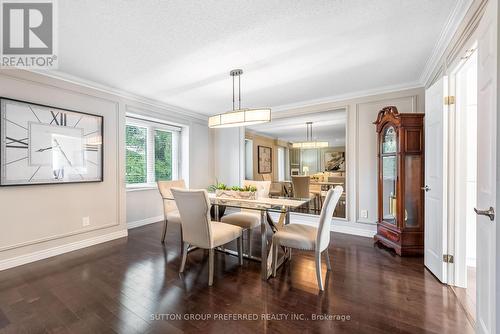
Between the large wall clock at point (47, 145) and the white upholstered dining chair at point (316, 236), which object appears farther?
the large wall clock at point (47, 145)

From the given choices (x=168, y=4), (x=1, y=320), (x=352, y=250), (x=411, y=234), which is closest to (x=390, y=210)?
(x=411, y=234)

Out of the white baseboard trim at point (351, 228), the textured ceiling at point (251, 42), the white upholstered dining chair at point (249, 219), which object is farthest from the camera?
the white baseboard trim at point (351, 228)

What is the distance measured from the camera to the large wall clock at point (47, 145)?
2.54 m

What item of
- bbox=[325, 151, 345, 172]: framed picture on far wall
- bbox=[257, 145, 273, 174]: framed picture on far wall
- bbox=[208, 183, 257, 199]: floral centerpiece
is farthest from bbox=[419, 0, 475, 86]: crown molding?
bbox=[325, 151, 345, 172]: framed picture on far wall

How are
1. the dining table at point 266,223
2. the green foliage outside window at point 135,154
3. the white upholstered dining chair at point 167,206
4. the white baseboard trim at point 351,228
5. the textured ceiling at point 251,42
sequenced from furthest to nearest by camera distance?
the green foliage outside window at point 135,154
the white baseboard trim at point 351,228
the white upholstered dining chair at point 167,206
the dining table at point 266,223
the textured ceiling at point 251,42

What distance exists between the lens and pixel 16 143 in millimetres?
2582

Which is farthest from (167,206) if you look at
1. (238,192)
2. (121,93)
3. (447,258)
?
(447,258)

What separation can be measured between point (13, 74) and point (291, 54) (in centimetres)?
313

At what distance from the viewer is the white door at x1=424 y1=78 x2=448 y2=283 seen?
2.13m

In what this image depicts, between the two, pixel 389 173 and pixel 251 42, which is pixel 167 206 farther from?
pixel 389 173

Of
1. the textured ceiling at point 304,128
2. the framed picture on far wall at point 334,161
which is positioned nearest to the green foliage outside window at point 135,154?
the textured ceiling at point 304,128

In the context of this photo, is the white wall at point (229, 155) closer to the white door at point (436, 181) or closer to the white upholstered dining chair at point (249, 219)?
the white upholstered dining chair at point (249, 219)

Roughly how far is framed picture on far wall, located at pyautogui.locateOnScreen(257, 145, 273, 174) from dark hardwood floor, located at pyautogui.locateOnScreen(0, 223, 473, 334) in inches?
175

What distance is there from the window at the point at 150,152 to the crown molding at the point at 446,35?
4.36 metres
